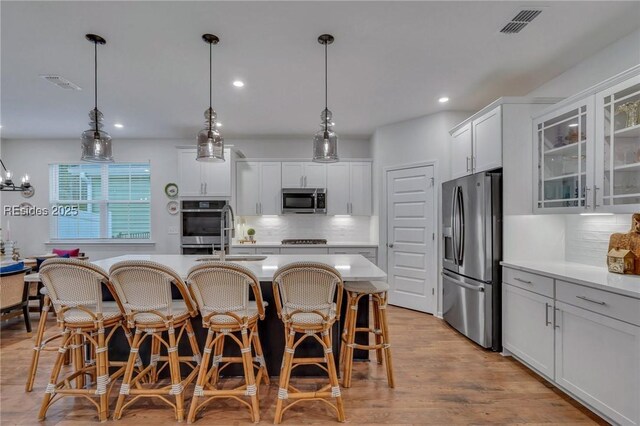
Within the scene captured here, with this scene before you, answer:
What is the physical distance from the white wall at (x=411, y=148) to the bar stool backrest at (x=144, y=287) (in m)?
3.34

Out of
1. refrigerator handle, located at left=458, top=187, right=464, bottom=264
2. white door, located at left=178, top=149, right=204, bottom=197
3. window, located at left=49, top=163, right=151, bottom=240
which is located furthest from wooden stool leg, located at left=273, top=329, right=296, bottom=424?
window, located at left=49, top=163, right=151, bottom=240

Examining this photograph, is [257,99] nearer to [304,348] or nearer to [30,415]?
[304,348]

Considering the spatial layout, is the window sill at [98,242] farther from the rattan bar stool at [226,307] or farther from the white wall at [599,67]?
the white wall at [599,67]

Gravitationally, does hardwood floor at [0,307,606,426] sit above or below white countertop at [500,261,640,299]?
below

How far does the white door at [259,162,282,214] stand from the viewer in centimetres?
505

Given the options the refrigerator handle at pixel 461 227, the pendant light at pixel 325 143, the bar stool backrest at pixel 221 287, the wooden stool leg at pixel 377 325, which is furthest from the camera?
the refrigerator handle at pixel 461 227

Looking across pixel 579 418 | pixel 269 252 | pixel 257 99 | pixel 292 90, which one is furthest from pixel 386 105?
pixel 579 418

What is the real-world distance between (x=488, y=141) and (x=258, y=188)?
3.42 meters

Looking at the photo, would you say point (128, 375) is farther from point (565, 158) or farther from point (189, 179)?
→ point (565, 158)

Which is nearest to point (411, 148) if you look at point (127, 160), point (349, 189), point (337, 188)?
point (349, 189)

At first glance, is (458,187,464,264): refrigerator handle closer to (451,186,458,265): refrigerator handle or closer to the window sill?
(451,186,458,265): refrigerator handle

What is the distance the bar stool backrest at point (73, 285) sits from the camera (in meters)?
1.94

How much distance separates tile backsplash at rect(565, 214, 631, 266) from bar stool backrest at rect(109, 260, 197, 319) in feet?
10.9

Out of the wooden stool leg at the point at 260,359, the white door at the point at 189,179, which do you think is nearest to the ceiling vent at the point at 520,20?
the wooden stool leg at the point at 260,359
